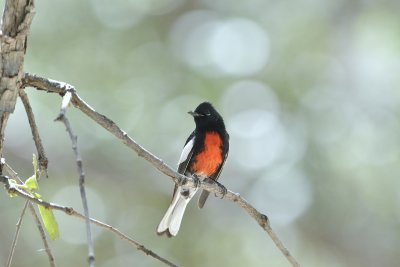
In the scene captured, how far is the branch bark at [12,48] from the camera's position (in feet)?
6.74

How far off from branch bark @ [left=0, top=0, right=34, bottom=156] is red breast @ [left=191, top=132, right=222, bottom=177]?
3528 mm

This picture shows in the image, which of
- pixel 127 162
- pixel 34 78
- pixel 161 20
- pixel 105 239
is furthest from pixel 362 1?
pixel 34 78

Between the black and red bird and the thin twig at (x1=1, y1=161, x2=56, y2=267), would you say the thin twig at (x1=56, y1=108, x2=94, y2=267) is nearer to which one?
the thin twig at (x1=1, y1=161, x2=56, y2=267)

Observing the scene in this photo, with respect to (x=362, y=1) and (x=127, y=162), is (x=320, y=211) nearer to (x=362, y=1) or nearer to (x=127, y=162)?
(x=127, y=162)

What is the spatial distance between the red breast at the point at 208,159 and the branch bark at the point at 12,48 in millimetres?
3528

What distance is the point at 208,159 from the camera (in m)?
5.61

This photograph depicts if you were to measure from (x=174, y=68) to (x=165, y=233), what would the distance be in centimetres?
544

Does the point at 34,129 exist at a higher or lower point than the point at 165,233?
lower

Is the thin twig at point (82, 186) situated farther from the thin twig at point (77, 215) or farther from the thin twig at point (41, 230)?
Result: the thin twig at point (41, 230)

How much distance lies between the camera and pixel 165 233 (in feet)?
16.4

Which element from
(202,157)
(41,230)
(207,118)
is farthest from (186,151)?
(41,230)

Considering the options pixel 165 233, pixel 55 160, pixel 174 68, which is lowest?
pixel 165 233

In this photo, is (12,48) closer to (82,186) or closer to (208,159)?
(82,186)

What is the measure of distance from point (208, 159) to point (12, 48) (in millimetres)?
3604
